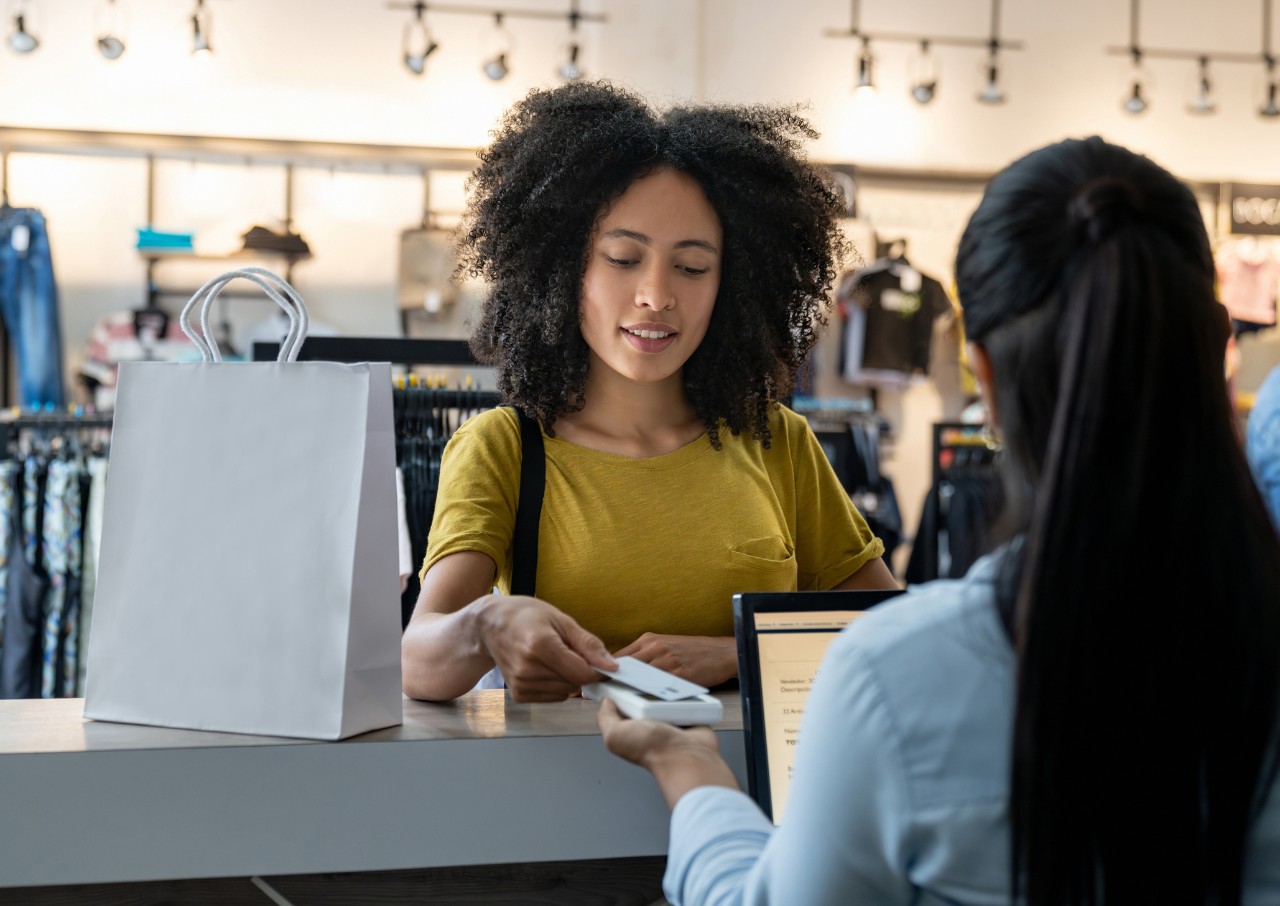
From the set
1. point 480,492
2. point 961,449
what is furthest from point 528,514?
point 961,449

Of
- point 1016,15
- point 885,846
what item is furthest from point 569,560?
point 1016,15

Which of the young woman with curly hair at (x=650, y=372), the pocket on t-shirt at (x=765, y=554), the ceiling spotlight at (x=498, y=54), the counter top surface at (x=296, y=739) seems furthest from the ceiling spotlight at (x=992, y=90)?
the counter top surface at (x=296, y=739)

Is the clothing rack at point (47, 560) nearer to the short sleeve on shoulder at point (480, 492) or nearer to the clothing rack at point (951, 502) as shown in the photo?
the short sleeve on shoulder at point (480, 492)

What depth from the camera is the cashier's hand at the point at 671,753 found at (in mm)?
874

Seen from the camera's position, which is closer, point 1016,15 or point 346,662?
point 346,662

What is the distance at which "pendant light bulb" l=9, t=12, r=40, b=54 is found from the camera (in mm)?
5219

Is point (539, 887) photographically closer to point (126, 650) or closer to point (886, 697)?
point (126, 650)

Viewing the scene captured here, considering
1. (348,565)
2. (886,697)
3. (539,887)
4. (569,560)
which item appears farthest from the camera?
(569,560)

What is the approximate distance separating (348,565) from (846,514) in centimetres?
76

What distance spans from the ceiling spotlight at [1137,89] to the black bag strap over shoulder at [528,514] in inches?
214

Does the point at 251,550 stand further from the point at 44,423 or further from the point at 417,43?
the point at 417,43

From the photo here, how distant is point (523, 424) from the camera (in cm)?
153

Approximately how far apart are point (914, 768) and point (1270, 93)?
6.62m

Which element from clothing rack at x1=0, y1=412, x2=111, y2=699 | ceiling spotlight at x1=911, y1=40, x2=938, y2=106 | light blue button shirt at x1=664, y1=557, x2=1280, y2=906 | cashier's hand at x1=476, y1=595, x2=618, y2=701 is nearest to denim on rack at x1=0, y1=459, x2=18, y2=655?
clothing rack at x1=0, y1=412, x2=111, y2=699
